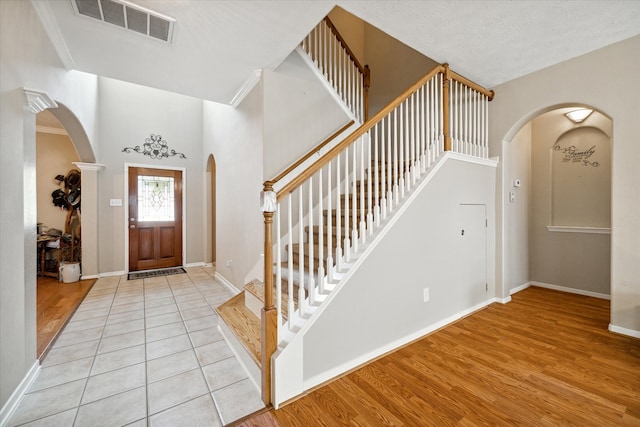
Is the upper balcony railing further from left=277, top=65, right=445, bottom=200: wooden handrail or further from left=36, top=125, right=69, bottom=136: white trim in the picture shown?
left=36, top=125, right=69, bottom=136: white trim

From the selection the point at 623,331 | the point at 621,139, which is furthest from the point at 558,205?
the point at 623,331

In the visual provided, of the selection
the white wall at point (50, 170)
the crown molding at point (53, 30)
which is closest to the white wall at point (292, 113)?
the crown molding at point (53, 30)

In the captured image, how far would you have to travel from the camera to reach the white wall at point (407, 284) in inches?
77.6

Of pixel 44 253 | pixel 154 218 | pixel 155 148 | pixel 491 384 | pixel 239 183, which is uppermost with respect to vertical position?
pixel 155 148

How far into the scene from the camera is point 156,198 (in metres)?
5.66

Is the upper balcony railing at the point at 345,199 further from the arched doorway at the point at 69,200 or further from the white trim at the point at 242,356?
the arched doorway at the point at 69,200

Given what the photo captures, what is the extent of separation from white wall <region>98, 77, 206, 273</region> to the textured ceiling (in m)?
2.64

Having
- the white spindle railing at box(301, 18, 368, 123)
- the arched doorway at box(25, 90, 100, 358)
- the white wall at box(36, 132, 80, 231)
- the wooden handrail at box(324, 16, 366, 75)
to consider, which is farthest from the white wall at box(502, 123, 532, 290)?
the white wall at box(36, 132, 80, 231)

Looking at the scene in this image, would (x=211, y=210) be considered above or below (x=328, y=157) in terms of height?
below

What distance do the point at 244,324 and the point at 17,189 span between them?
1885mm

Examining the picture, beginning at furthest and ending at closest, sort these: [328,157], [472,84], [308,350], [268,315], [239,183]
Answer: [239,183] < [472,84] < [328,157] < [308,350] < [268,315]

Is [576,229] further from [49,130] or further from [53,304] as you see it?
[49,130]

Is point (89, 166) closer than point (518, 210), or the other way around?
point (518, 210)

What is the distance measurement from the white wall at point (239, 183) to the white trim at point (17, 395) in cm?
192
